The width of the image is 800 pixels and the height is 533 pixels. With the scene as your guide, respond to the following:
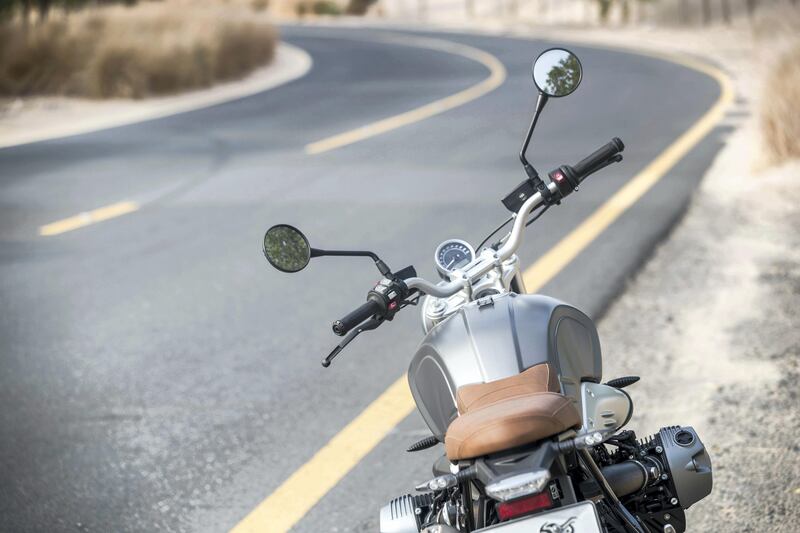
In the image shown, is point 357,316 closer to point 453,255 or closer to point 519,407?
point 453,255

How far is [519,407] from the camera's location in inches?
103

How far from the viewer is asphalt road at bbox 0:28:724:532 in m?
4.78

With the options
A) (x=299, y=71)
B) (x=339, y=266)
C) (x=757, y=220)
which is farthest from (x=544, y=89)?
(x=299, y=71)

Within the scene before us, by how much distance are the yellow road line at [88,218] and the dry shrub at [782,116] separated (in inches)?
231

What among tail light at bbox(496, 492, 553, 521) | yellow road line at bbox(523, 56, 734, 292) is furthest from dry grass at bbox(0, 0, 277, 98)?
tail light at bbox(496, 492, 553, 521)

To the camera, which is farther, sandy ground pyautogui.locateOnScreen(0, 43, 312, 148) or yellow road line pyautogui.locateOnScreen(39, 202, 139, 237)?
sandy ground pyautogui.locateOnScreen(0, 43, 312, 148)

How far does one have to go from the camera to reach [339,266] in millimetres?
7855

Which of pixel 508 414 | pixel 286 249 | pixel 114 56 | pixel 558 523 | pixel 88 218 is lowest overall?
pixel 114 56

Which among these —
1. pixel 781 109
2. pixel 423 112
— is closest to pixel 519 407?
pixel 781 109

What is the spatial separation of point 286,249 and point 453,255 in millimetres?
563

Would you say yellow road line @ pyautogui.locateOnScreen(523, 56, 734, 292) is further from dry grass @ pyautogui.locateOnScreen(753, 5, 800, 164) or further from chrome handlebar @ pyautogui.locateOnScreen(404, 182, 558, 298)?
chrome handlebar @ pyautogui.locateOnScreen(404, 182, 558, 298)

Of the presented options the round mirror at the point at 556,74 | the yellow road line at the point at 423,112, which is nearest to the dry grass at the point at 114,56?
the yellow road line at the point at 423,112

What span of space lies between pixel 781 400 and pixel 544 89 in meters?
2.17

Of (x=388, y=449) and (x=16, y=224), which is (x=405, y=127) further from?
(x=388, y=449)
